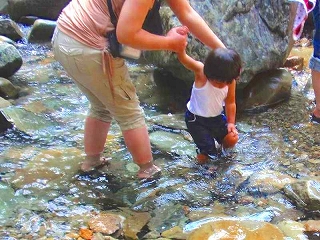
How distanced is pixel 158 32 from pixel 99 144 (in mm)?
932

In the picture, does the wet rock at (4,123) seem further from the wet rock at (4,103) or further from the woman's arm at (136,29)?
the woman's arm at (136,29)

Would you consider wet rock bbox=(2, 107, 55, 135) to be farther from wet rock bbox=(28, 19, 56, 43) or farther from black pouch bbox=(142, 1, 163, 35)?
wet rock bbox=(28, 19, 56, 43)

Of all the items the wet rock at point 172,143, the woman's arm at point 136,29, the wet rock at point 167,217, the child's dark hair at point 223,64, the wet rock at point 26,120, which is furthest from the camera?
the wet rock at point 26,120

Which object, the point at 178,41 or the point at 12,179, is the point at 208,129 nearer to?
the point at 178,41

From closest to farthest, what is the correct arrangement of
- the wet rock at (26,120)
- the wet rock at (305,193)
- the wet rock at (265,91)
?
the wet rock at (305,193)
the wet rock at (26,120)
the wet rock at (265,91)

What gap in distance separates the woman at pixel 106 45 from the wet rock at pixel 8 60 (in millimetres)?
2379

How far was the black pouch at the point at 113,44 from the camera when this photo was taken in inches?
104

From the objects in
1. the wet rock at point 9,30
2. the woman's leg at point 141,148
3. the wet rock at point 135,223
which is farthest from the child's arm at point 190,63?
the wet rock at point 9,30

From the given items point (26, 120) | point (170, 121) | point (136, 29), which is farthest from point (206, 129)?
point (26, 120)

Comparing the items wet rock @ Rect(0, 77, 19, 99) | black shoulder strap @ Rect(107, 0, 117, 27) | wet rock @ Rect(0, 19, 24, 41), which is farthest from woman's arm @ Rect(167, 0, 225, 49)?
wet rock @ Rect(0, 19, 24, 41)

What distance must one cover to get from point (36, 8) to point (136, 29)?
6712mm

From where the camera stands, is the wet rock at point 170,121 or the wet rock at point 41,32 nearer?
the wet rock at point 170,121

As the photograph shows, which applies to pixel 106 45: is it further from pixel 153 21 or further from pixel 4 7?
pixel 4 7

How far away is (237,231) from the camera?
8.06ft
